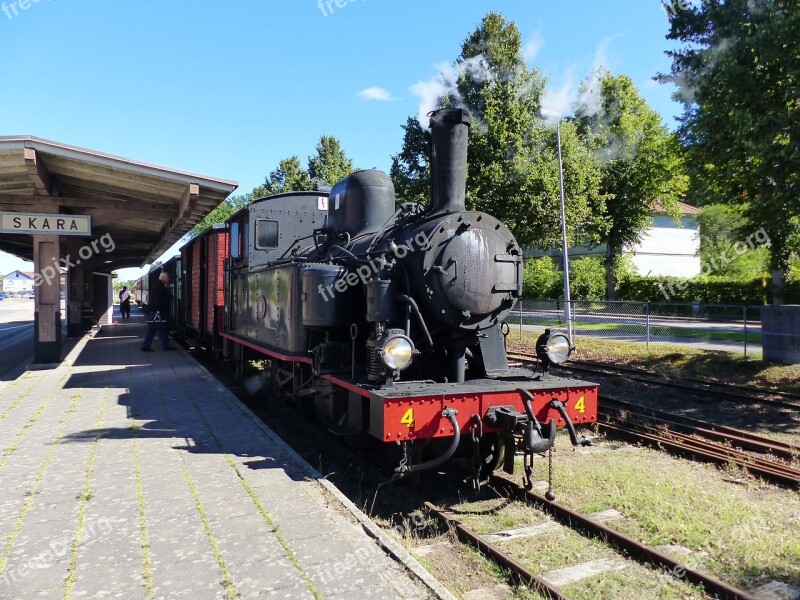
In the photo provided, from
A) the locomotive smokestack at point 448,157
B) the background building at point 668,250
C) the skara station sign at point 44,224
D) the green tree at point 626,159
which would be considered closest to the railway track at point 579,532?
the locomotive smokestack at point 448,157

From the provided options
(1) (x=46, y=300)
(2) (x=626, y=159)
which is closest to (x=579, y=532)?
(1) (x=46, y=300)

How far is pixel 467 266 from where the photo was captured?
5.15 metres

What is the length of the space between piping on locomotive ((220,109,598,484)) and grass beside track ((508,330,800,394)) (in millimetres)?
7402

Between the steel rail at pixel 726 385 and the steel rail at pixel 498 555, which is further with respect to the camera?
the steel rail at pixel 726 385

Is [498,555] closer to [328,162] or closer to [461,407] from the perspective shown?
[461,407]

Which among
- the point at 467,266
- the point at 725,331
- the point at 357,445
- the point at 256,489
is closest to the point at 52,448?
the point at 256,489

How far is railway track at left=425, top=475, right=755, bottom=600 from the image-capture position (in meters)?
3.46

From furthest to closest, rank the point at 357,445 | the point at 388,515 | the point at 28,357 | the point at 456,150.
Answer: the point at 28,357
the point at 357,445
the point at 456,150
the point at 388,515

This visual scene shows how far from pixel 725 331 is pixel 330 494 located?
12.9 metres

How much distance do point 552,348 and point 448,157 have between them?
2075mm

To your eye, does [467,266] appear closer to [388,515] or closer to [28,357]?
[388,515]

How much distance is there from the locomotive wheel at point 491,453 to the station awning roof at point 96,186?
681cm

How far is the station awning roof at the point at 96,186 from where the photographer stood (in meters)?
9.14

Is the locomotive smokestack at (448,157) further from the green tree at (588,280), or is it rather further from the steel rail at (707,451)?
→ the green tree at (588,280)
